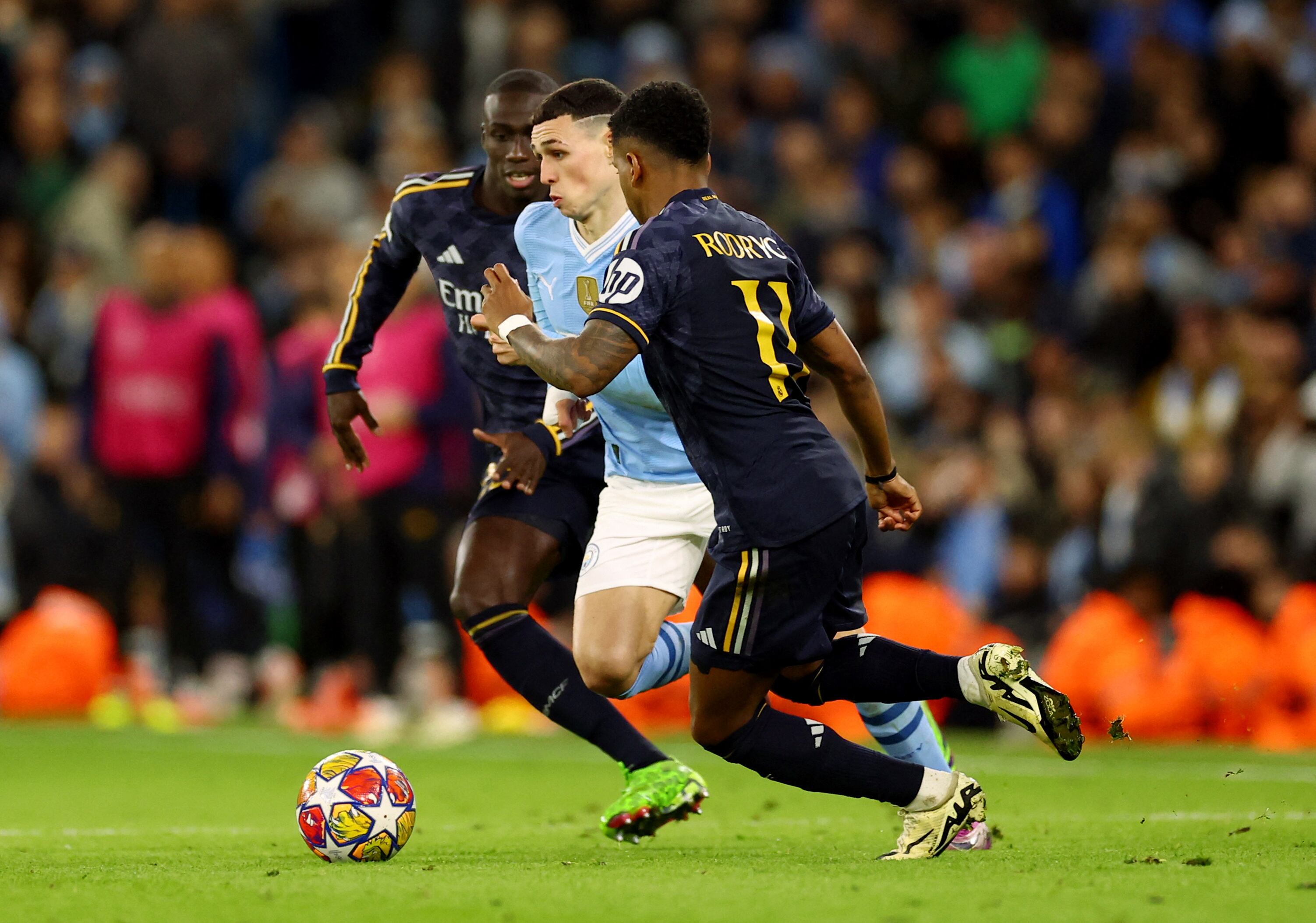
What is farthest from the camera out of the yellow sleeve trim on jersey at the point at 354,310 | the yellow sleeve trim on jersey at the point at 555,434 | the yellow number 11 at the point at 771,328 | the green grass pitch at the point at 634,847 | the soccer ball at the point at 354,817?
the yellow sleeve trim on jersey at the point at 354,310

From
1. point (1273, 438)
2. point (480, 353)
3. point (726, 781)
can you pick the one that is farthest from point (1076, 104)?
point (480, 353)

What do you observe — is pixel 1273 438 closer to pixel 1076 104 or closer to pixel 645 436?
pixel 1076 104

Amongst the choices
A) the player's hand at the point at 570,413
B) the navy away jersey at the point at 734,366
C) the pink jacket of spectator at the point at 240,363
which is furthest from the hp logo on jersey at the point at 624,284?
the pink jacket of spectator at the point at 240,363

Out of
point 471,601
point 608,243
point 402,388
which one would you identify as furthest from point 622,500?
point 402,388

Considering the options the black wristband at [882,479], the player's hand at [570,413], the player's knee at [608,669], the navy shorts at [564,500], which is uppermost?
the player's hand at [570,413]

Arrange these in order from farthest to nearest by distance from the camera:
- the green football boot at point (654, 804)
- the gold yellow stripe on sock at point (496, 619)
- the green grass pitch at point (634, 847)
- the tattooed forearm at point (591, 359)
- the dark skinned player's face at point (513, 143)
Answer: the dark skinned player's face at point (513, 143)
the gold yellow stripe on sock at point (496, 619)
the green football boot at point (654, 804)
the tattooed forearm at point (591, 359)
the green grass pitch at point (634, 847)

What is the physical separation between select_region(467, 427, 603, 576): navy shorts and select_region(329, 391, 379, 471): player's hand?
54 cm

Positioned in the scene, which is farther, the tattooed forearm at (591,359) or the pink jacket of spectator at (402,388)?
the pink jacket of spectator at (402,388)

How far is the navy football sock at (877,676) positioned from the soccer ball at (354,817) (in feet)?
3.96

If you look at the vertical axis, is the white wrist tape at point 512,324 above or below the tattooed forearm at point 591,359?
above

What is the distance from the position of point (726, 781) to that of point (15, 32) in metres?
10.6

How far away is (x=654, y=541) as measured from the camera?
20.5 feet

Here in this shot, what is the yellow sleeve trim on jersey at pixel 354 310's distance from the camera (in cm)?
722

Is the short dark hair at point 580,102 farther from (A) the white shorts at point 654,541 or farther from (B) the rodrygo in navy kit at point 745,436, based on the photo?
(A) the white shorts at point 654,541
